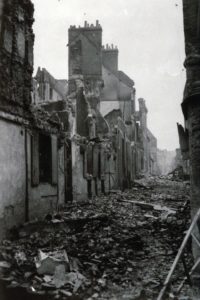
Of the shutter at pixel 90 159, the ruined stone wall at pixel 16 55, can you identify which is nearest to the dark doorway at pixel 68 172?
the shutter at pixel 90 159

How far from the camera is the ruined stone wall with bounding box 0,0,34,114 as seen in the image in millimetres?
8320

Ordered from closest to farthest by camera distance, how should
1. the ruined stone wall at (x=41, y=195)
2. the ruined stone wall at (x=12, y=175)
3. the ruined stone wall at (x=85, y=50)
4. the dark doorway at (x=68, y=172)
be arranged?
the ruined stone wall at (x=12, y=175)
the ruined stone wall at (x=41, y=195)
the dark doorway at (x=68, y=172)
the ruined stone wall at (x=85, y=50)

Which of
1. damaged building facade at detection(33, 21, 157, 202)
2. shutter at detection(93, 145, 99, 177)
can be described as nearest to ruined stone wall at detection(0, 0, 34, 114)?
damaged building facade at detection(33, 21, 157, 202)

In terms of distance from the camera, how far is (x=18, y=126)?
8.88 metres

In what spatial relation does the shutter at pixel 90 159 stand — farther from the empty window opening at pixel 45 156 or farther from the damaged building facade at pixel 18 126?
the damaged building facade at pixel 18 126

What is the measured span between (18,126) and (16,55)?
1856mm

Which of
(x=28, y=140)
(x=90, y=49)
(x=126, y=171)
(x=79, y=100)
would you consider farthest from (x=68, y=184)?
(x=90, y=49)

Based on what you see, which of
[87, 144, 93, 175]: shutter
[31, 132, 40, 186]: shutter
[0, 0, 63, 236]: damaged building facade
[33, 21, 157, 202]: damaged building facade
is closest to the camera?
[0, 0, 63, 236]: damaged building facade

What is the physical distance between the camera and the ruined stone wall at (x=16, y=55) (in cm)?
832

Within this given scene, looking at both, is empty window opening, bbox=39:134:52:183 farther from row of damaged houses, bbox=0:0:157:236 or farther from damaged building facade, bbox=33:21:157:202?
damaged building facade, bbox=33:21:157:202

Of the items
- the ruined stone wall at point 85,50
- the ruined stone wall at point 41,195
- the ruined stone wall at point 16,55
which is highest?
the ruined stone wall at point 85,50

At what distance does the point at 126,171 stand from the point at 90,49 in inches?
573

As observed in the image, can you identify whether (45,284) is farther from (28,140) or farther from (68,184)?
(68,184)

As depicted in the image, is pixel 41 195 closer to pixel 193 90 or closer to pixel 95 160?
pixel 193 90
